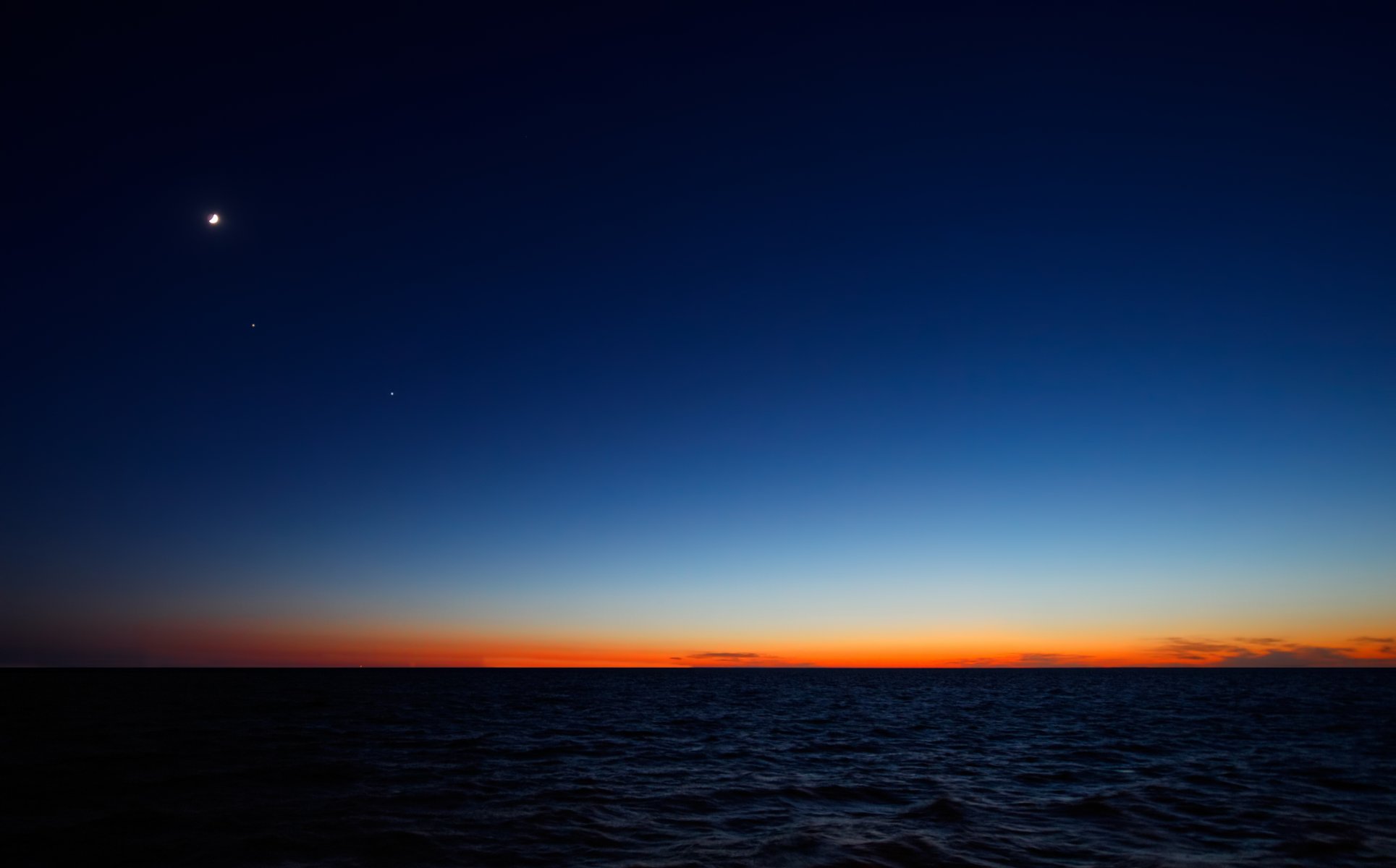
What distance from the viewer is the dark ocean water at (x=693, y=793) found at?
15234 mm

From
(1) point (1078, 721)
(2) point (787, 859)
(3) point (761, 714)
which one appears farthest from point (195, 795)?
(1) point (1078, 721)

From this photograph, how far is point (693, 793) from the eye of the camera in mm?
21469

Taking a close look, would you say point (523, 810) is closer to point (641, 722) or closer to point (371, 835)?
point (371, 835)

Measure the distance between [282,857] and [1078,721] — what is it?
47.7m

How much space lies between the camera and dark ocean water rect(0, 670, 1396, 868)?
50.0 ft

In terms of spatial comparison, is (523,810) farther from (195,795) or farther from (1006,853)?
(1006,853)

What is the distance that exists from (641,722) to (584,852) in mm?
32935

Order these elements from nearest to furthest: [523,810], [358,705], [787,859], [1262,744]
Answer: [787,859], [523,810], [1262,744], [358,705]

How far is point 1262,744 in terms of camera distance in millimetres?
33000

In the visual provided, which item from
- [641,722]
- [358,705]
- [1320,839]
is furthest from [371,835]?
[358,705]

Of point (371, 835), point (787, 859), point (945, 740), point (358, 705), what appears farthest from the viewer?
point (358, 705)

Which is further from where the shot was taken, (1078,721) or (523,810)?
Answer: (1078,721)

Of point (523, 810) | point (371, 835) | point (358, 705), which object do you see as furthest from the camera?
point (358, 705)

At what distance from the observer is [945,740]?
35500 millimetres
